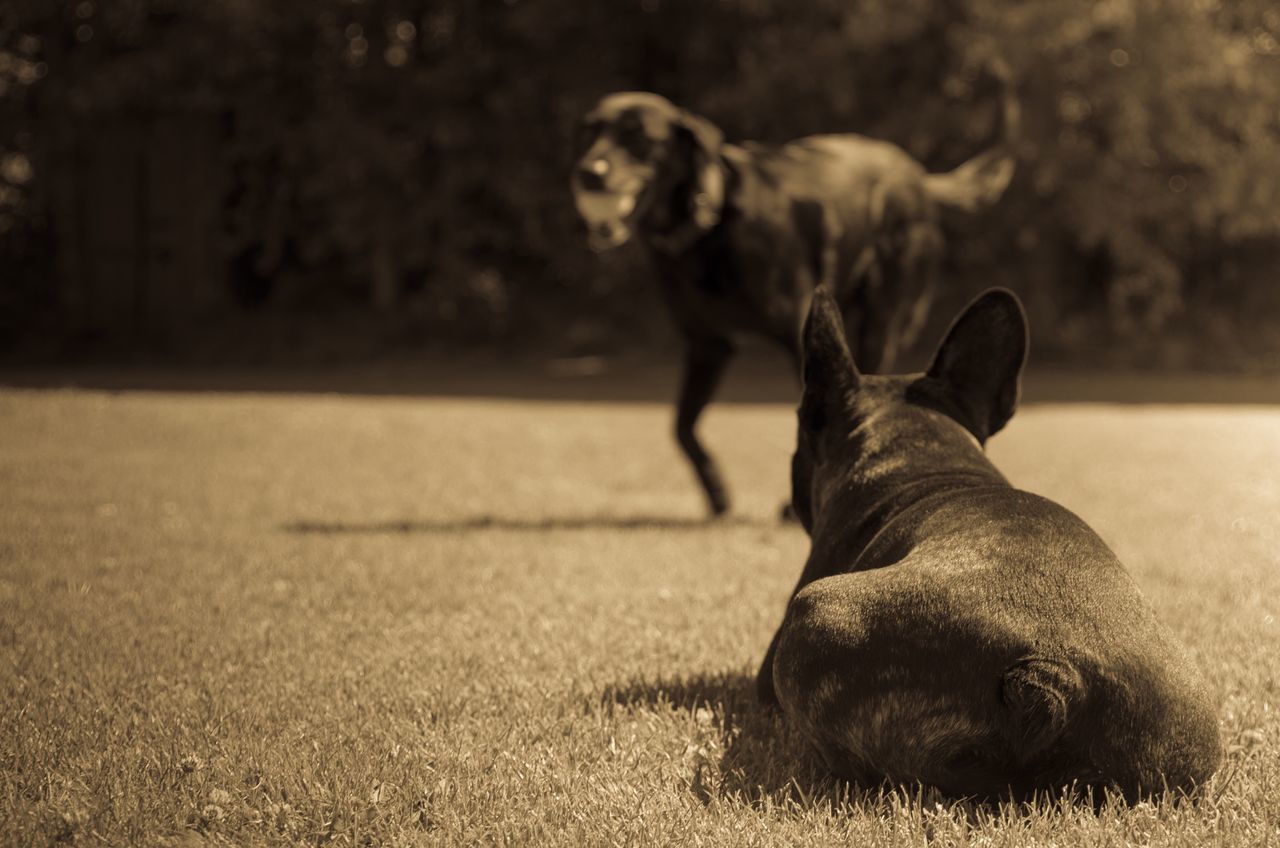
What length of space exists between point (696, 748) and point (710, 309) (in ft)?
12.1

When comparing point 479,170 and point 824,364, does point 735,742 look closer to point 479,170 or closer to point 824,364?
point 824,364

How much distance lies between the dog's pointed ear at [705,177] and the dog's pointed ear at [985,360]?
2.84 metres

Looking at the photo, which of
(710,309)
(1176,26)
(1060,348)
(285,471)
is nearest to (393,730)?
(710,309)

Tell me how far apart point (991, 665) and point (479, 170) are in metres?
18.9

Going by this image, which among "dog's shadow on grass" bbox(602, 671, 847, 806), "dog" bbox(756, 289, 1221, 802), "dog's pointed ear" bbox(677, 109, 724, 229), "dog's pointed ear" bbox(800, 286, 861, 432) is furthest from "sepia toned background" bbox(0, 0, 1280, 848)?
"dog's pointed ear" bbox(800, 286, 861, 432)

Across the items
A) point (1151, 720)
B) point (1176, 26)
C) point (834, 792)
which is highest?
point (1176, 26)

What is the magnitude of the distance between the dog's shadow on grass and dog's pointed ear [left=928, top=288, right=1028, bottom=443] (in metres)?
1.10

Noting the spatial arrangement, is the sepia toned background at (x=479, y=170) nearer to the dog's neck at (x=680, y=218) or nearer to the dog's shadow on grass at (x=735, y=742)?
the dog's neck at (x=680, y=218)

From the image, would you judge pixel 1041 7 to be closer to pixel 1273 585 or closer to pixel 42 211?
pixel 1273 585

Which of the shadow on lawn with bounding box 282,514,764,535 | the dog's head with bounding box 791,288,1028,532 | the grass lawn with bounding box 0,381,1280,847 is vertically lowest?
the shadow on lawn with bounding box 282,514,764,535

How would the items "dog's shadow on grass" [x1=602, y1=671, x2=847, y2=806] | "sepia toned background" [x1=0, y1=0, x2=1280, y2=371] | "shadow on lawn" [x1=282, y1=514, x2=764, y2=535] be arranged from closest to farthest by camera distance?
"dog's shadow on grass" [x1=602, y1=671, x2=847, y2=806]
"shadow on lawn" [x1=282, y1=514, x2=764, y2=535]
"sepia toned background" [x1=0, y1=0, x2=1280, y2=371]

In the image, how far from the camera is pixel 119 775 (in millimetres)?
3109

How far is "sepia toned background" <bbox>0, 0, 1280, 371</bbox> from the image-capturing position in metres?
18.0

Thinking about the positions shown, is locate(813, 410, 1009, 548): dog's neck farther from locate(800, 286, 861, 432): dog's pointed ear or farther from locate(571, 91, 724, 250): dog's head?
locate(571, 91, 724, 250): dog's head
